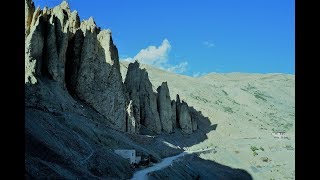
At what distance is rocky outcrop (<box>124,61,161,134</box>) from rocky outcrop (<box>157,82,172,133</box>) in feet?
10.2

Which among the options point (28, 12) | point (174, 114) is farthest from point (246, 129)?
point (28, 12)

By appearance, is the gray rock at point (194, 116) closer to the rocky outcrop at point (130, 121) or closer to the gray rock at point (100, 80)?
the rocky outcrop at point (130, 121)

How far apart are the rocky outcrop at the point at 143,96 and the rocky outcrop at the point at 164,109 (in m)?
3.11

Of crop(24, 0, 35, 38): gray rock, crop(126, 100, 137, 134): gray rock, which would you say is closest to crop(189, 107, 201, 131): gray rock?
crop(126, 100, 137, 134): gray rock

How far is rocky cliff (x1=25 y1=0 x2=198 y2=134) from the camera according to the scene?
58750 mm

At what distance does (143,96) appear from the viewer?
294 ft

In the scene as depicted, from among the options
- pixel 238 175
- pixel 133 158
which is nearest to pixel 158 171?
pixel 133 158

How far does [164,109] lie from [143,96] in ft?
27.7

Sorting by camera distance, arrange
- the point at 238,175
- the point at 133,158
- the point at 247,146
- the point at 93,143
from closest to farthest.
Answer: the point at 93,143
the point at 133,158
the point at 238,175
the point at 247,146

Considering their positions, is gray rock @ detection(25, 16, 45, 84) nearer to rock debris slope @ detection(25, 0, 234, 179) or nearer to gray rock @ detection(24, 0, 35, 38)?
rock debris slope @ detection(25, 0, 234, 179)

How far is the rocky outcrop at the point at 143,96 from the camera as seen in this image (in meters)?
87.1
